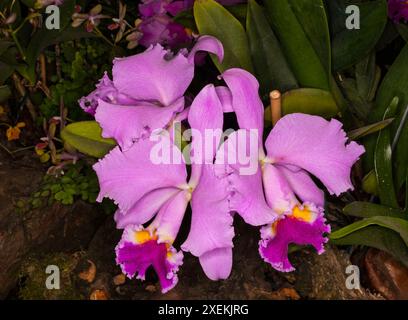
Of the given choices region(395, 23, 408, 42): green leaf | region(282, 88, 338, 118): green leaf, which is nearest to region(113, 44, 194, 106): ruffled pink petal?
region(282, 88, 338, 118): green leaf

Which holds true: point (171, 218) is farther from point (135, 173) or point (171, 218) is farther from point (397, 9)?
point (397, 9)

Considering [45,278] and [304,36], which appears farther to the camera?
[45,278]

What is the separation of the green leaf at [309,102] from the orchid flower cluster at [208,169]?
0.08m

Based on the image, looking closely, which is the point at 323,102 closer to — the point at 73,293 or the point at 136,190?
the point at 136,190

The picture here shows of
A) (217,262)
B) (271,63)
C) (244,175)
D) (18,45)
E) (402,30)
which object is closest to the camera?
(244,175)

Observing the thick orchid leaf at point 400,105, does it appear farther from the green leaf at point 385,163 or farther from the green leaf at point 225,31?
the green leaf at point 225,31

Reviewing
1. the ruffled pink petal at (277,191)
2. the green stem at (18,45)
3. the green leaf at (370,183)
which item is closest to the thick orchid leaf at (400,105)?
the green leaf at (370,183)

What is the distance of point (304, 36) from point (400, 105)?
27cm

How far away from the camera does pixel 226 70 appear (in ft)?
3.94

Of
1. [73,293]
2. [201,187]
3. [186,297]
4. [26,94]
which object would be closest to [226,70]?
[201,187]

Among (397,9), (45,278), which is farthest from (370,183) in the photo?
(45,278)

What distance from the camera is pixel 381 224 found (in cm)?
113

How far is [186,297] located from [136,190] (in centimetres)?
32

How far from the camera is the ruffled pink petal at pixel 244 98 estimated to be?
112cm
